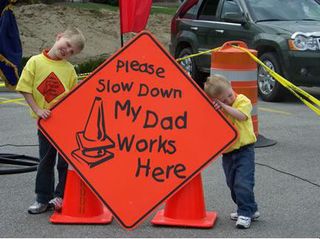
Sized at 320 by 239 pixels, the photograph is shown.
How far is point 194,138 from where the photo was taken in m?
5.24

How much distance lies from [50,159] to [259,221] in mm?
1671

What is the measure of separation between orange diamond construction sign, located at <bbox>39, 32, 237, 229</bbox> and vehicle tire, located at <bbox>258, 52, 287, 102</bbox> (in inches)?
258

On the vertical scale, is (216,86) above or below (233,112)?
above

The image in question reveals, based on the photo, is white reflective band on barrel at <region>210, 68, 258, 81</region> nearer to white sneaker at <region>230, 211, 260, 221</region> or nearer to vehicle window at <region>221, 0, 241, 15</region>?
white sneaker at <region>230, 211, 260, 221</region>

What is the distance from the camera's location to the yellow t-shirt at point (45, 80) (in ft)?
17.8

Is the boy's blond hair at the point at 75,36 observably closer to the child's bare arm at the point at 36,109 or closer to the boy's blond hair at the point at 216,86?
the child's bare arm at the point at 36,109

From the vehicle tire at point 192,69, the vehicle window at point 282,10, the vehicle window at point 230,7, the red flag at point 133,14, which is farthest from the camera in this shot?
the vehicle tire at point 192,69

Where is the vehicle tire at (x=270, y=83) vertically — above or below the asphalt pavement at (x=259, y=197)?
below

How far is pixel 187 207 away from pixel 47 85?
1389mm

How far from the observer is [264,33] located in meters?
11.8

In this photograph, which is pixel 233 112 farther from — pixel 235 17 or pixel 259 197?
pixel 235 17

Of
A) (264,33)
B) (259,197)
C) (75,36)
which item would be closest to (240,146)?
(259,197)

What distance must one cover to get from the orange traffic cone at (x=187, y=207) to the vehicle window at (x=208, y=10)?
8.16 meters

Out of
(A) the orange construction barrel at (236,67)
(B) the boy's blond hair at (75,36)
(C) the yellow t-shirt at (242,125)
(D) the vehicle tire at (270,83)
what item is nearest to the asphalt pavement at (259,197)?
(C) the yellow t-shirt at (242,125)
